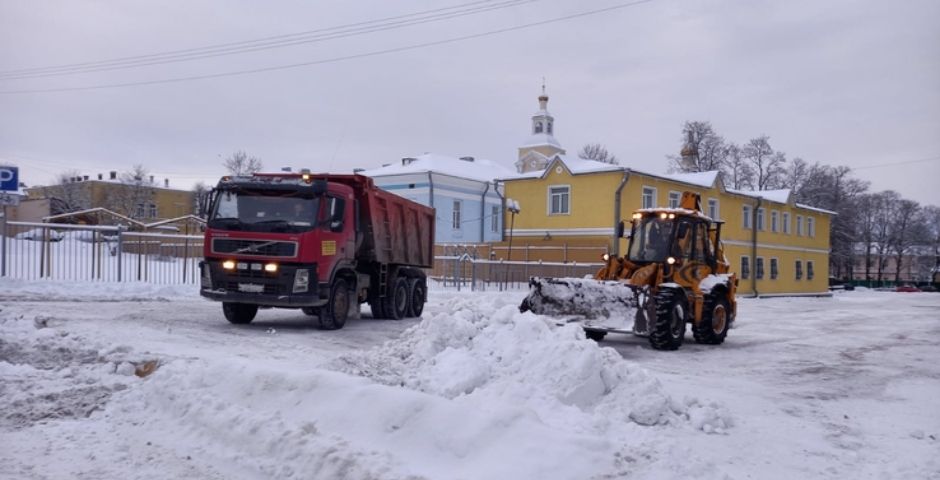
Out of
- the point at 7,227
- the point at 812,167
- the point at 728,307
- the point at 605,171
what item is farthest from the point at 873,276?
the point at 7,227

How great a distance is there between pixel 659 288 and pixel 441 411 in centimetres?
851

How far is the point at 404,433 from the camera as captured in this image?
564 centimetres

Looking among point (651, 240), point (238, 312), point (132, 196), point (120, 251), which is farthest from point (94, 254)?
point (132, 196)

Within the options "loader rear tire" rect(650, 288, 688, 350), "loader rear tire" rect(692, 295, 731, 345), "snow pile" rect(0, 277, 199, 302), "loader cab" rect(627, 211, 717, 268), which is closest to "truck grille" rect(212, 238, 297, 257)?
"snow pile" rect(0, 277, 199, 302)

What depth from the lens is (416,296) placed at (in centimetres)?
1764

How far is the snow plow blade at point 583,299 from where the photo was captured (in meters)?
13.0

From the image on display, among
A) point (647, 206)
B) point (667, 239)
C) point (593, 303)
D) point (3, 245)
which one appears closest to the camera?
point (593, 303)

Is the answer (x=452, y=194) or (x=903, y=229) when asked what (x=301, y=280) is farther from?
(x=903, y=229)

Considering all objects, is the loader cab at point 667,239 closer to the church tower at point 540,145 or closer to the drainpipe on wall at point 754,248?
the drainpipe on wall at point 754,248

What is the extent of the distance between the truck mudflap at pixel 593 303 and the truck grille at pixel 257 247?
171 inches

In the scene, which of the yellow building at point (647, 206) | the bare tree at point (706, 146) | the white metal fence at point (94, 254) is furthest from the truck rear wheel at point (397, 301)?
the bare tree at point (706, 146)

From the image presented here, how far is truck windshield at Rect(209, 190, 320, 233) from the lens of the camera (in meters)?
12.7

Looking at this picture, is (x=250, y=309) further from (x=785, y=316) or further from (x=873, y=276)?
(x=873, y=276)

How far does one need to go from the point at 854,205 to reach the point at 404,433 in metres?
81.6
